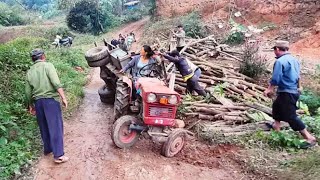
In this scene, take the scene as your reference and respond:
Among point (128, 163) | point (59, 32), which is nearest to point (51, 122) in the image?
point (128, 163)

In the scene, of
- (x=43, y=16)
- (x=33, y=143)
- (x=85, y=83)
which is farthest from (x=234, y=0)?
(x=43, y=16)

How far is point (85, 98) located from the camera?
9656 millimetres

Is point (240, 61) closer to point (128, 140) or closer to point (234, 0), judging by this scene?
point (128, 140)

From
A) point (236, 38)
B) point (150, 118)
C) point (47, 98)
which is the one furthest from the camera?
point (236, 38)

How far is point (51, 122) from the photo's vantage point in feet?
17.9

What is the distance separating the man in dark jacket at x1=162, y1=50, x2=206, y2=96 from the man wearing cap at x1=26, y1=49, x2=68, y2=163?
328 centimetres

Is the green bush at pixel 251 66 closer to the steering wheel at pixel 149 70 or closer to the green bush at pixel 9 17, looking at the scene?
the steering wheel at pixel 149 70

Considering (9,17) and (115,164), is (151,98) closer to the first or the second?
(115,164)

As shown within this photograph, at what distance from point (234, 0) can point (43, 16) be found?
3337cm

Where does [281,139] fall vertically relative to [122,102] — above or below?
below

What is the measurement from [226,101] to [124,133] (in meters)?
2.69

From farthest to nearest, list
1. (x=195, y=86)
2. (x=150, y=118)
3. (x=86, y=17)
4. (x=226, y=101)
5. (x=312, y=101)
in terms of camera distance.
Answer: (x=86, y=17) < (x=195, y=86) < (x=312, y=101) < (x=226, y=101) < (x=150, y=118)

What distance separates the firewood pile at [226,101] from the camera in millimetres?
6672

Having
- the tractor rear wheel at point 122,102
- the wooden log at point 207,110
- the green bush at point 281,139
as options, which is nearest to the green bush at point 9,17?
the tractor rear wheel at point 122,102
